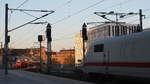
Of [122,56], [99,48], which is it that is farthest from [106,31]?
[122,56]

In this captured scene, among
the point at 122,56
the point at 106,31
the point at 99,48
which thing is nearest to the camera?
the point at 122,56

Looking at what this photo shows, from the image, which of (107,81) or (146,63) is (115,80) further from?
(146,63)

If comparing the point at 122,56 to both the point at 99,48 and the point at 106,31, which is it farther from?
the point at 106,31

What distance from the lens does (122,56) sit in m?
22.0

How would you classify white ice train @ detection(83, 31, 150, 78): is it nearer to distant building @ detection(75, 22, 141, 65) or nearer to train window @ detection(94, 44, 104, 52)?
train window @ detection(94, 44, 104, 52)

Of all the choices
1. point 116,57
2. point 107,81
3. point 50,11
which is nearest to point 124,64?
point 116,57

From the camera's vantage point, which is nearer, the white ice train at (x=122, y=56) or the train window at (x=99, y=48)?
the white ice train at (x=122, y=56)

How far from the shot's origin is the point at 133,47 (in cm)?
2067

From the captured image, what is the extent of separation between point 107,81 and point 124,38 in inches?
209

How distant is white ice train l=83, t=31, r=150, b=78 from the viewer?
763 inches

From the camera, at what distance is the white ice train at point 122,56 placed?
19.4 m

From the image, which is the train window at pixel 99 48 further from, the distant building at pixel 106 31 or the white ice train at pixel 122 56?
the distant building at pixel 106 31

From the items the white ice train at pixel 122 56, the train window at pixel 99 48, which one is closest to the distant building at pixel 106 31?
the train window at pixel 99 48

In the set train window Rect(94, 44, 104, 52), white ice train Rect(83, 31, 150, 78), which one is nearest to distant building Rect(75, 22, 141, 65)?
train window Rect(94, 44, 104, 52)
